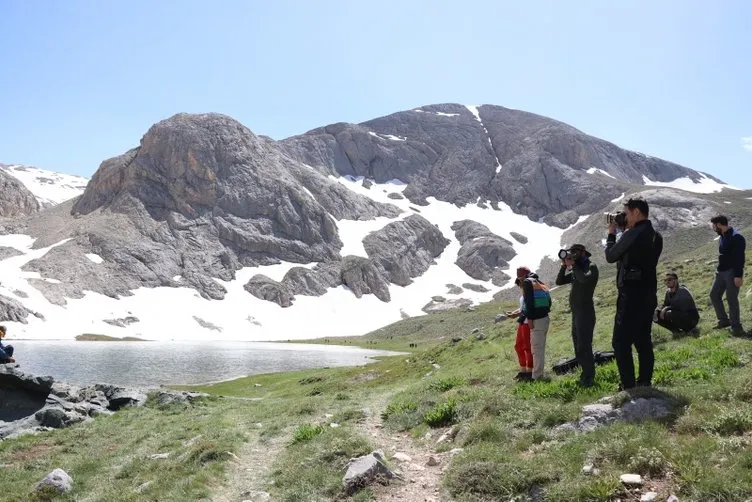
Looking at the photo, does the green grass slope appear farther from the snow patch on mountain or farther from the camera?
the snow patch on mountain

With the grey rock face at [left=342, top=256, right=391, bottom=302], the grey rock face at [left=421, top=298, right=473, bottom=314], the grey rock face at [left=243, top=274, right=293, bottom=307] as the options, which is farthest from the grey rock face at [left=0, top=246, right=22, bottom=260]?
the grey rock face at [left=421, top=298, right=473, bottom=314]

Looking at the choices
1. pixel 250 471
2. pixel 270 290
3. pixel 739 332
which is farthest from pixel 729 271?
pixel 270 290

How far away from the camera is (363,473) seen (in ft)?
31.3

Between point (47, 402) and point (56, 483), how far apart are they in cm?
1431

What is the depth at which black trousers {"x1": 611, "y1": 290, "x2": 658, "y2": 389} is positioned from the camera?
10.4 m

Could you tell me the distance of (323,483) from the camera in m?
9.96

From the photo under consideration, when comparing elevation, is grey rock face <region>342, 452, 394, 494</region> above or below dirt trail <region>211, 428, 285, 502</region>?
above

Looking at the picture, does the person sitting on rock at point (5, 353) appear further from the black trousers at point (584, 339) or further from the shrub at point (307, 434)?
the black trousers at point (584, 339)

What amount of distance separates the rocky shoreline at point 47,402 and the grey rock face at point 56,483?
33.4 ft

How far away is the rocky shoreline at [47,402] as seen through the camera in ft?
76.8

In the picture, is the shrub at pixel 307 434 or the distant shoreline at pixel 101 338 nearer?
the shrub at pixel 307 434

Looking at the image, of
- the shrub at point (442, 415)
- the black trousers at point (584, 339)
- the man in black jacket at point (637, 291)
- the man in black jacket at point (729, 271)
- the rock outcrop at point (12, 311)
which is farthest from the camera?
the rock outcrop at point (12, 311)

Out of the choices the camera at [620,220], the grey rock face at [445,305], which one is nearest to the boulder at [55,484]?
the camera at [620,220]

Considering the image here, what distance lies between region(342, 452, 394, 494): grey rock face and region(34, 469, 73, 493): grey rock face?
847 cm
